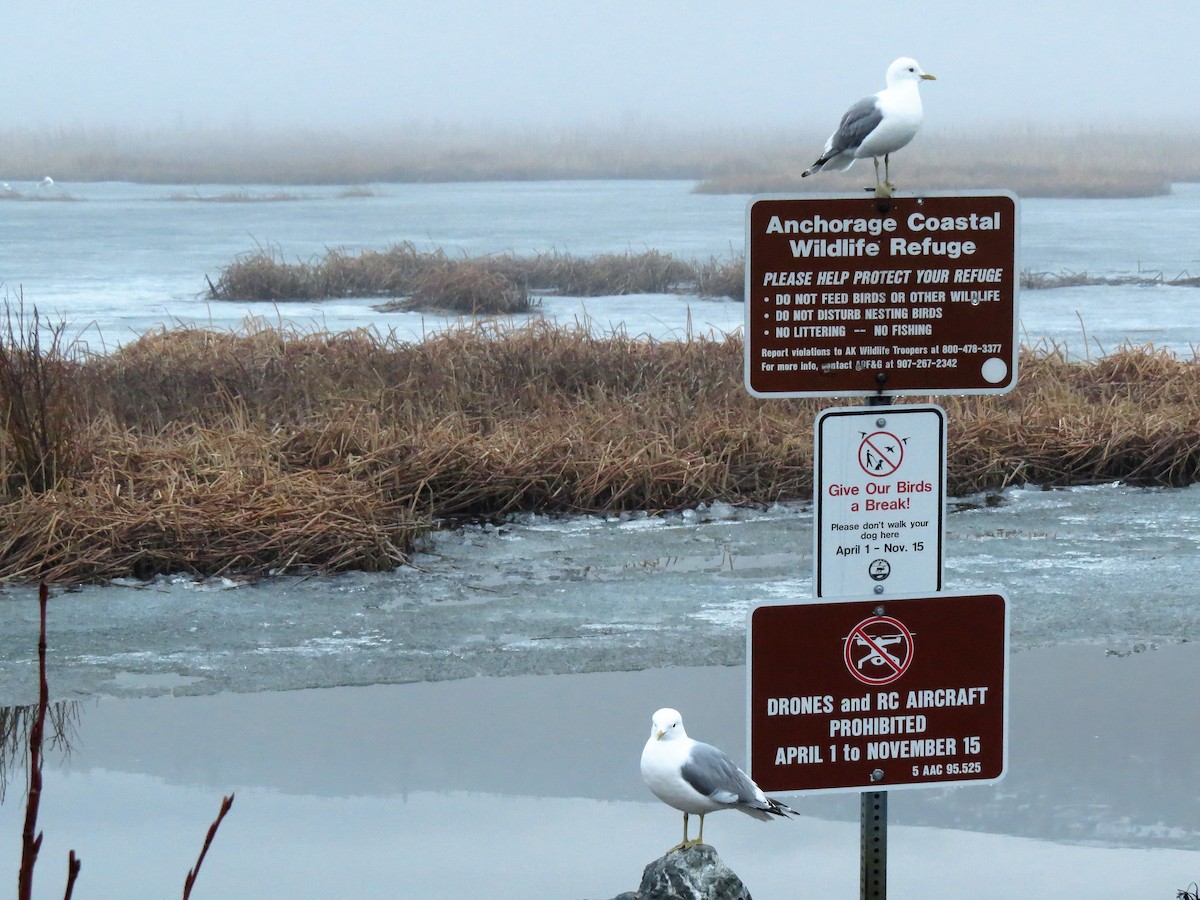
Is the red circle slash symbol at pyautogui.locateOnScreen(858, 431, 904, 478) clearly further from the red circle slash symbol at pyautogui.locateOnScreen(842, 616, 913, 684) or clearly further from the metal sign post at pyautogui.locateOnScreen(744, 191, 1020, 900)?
the red circle slash symbol at pyautogui.locateOnScreen(842, 616, 913, 684)

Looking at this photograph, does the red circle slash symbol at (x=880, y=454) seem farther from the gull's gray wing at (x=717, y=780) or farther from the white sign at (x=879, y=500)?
the gull's gray wing at (x=717, y=780)

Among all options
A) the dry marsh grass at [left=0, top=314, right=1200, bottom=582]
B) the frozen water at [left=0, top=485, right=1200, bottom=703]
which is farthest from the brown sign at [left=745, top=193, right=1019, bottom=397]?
the dry marsh grass at [left=0, top=314, right=1200, bottom=582]

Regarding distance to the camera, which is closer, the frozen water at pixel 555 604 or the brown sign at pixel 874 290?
the brown sign at pixel 874 290

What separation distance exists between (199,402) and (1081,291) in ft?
87.8

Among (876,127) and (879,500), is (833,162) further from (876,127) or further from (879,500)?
(879,500)

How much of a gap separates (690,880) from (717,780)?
0.96 feet

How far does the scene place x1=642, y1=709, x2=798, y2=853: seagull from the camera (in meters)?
3.83

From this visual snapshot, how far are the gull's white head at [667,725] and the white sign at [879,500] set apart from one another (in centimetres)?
50

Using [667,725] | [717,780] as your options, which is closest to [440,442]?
[667,725]

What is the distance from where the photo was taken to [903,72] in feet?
16.3

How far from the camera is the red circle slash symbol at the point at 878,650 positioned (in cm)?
378

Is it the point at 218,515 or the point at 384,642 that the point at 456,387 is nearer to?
the point at 218,515

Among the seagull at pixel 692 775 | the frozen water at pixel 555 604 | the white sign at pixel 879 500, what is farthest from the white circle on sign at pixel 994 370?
the frozen water at pixel 555 604

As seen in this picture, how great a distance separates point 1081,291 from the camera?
35.1 meters
